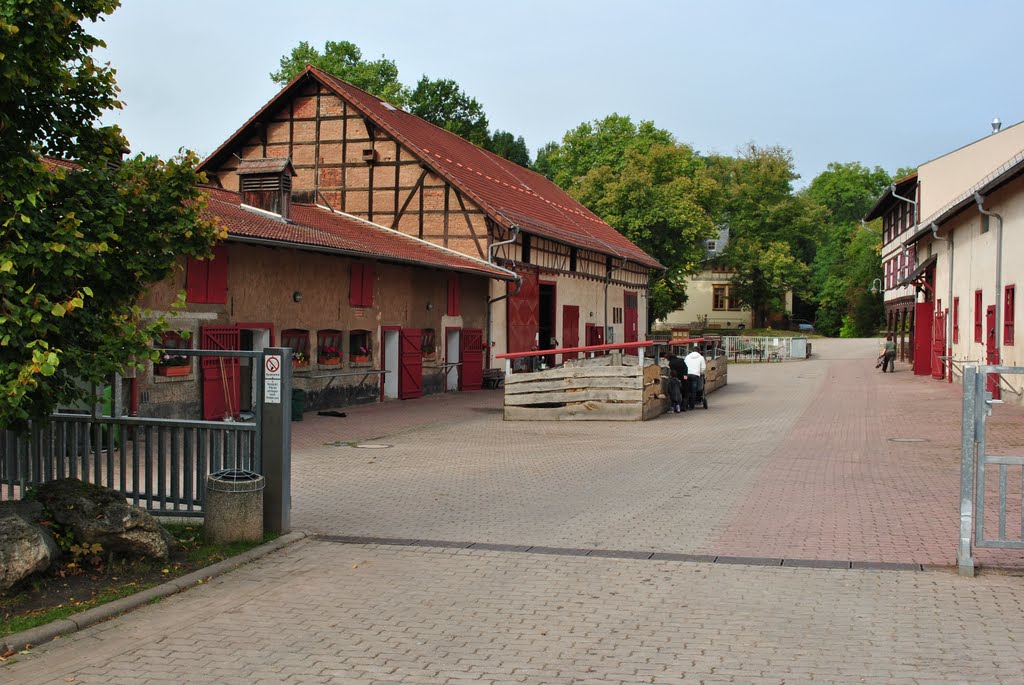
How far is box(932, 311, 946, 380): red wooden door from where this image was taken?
3225 cm

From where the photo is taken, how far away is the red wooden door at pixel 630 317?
43406mm

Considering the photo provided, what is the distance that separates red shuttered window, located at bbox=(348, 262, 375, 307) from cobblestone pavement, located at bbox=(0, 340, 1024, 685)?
372 inches

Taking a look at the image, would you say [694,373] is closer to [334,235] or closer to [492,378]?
[492,378]

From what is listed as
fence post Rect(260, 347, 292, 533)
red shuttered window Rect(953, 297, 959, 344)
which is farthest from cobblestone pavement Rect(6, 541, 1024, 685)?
red shuttered window Rect(953, 297, 959, 344)

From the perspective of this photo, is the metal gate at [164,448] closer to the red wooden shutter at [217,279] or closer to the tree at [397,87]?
the red wooden shutter at [217,279]

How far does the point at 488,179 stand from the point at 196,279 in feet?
56.7

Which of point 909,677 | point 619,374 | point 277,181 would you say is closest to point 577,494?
point 909,677

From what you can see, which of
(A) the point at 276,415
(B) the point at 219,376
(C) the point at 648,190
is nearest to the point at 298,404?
(B) the point at 219,376

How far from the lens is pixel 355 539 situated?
28.2 ft

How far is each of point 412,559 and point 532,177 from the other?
37294 millimetres

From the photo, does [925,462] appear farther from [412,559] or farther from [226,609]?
[226,609]

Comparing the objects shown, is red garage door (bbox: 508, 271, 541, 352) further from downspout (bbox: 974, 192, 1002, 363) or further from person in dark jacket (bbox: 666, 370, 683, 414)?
downspout (bbox: 974, 192, 1002, 363)

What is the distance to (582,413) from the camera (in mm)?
20422

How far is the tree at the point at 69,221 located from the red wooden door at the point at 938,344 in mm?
29048
